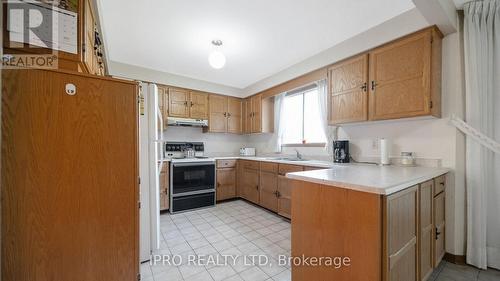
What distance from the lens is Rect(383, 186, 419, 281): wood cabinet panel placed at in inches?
41.5

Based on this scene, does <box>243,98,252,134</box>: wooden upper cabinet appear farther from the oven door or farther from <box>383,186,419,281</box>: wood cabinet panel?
<box>383,186,419,281</box>: wood cabinet panel

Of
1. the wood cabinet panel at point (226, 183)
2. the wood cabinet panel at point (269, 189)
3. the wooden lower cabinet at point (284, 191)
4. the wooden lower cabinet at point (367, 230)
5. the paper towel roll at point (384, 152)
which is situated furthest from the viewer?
the wood cabinet panel at point (226, 183)

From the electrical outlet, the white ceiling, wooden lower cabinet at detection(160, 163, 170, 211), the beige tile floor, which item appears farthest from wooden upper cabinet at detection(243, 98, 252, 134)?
the electrical outlet

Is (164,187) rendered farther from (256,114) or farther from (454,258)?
(454,258)

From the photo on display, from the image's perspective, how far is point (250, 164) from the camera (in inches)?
149

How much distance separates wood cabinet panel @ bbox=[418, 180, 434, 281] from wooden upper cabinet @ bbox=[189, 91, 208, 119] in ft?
11.8

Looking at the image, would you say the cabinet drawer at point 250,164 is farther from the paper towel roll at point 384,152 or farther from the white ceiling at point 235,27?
the paper towel roll at point 384,152

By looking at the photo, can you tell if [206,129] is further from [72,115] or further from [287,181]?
[72,115]

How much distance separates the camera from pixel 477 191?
5.83 feet

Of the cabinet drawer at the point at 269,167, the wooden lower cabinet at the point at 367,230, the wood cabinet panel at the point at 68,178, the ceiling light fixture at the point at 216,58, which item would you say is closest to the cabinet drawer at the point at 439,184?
the wooden lower cabinet at the point at 367,230

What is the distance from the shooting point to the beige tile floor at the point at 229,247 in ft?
5.60

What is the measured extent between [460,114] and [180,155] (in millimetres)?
4023

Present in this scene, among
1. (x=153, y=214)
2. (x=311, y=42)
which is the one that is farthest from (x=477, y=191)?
(x=153, y=214)

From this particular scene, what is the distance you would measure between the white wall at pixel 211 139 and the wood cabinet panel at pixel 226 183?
0.73m
